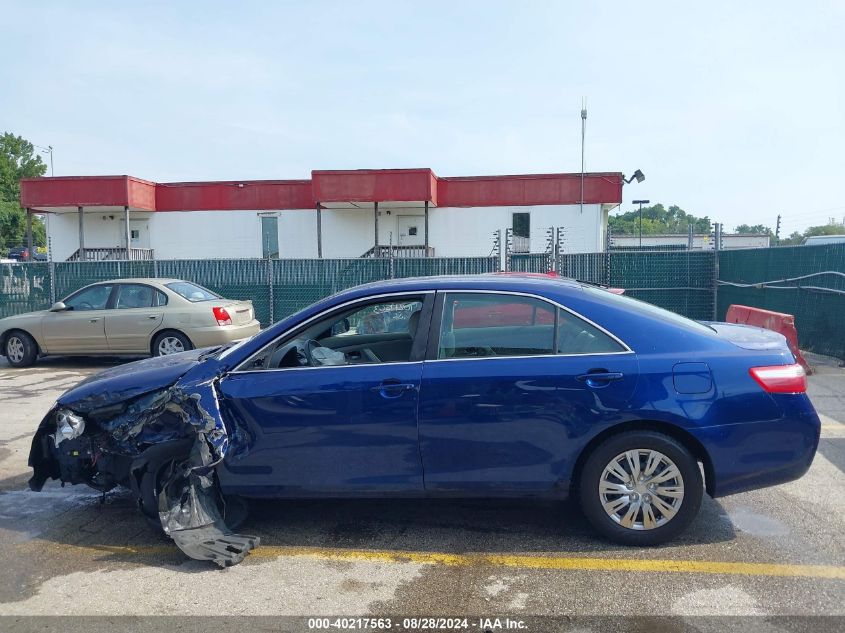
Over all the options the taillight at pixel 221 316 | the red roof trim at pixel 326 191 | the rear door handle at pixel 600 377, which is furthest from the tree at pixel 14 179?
the rear door handle at pixel 600 377

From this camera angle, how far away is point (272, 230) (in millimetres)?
28562

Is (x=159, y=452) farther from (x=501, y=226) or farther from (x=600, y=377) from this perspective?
(x=501, y=226)

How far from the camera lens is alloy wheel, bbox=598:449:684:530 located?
3861mm

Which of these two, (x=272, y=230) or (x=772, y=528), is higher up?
(x=272, y=230)

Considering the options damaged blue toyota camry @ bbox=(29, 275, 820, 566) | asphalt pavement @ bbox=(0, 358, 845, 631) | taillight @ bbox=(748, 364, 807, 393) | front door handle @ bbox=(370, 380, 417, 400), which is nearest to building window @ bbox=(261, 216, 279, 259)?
asphalt pavement @ bbox=(0, 358, 845, 631)

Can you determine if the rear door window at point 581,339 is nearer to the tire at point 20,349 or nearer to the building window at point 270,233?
the tire at point 20,349

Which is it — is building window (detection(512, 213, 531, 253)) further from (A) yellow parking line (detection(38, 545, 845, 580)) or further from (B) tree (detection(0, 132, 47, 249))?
(B) tree (detection(0, 132, 47, 249))

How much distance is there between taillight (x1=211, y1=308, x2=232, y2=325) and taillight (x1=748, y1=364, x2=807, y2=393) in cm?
840

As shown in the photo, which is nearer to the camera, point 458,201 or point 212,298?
point 212,298

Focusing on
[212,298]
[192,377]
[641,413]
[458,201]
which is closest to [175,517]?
[192,377]

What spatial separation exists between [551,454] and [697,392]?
0.90 metres

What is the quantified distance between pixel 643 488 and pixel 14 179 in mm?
73113

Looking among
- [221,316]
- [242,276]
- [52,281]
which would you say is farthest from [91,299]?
[52,281]

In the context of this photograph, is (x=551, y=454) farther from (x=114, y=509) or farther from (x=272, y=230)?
(x=272, y=230)
